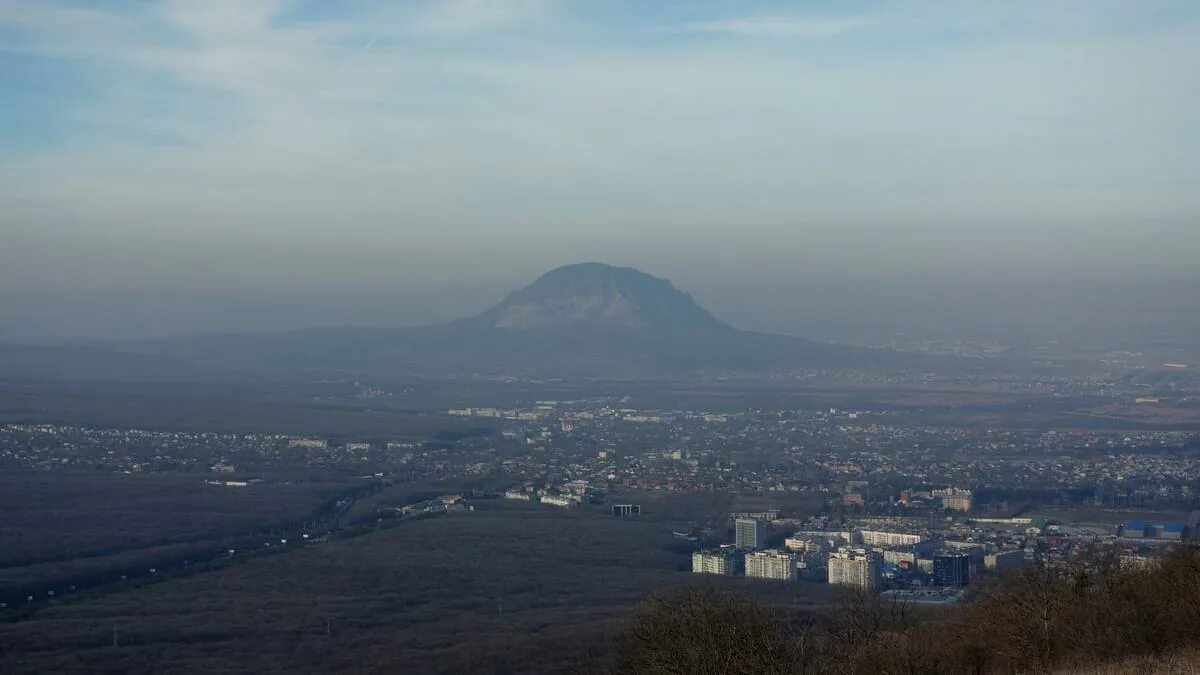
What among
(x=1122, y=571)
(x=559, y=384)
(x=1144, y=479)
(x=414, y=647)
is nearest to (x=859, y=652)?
(x=1122, y=571)

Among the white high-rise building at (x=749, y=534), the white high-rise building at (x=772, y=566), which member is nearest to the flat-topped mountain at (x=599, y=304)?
the white high-rise building at (x=749, y=534)

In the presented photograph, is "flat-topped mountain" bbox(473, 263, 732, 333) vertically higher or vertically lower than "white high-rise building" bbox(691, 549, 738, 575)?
higher

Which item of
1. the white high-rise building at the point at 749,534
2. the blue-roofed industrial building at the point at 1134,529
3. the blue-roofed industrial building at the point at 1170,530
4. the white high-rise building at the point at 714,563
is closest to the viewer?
the white high-rise building at the point at 714,563

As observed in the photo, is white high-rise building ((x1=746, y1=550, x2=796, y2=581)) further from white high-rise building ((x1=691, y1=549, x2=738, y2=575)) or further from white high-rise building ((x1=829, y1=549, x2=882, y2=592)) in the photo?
white high-rise building ((x1=829, y1=549, x2=882, y2=592))

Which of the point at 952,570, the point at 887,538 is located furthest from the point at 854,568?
the point at 887,538

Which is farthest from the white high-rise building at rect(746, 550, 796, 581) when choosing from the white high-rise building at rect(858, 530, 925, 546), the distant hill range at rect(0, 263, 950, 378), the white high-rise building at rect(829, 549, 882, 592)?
the distant hill range at rect(0, 263, 950, 378)

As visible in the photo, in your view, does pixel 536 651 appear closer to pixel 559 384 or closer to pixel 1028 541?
pixel 1028 541

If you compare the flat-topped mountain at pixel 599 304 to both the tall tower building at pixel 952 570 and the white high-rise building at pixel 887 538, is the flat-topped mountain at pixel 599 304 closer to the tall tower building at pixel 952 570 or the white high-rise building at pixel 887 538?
the white high-rise building at pixel 887 538
